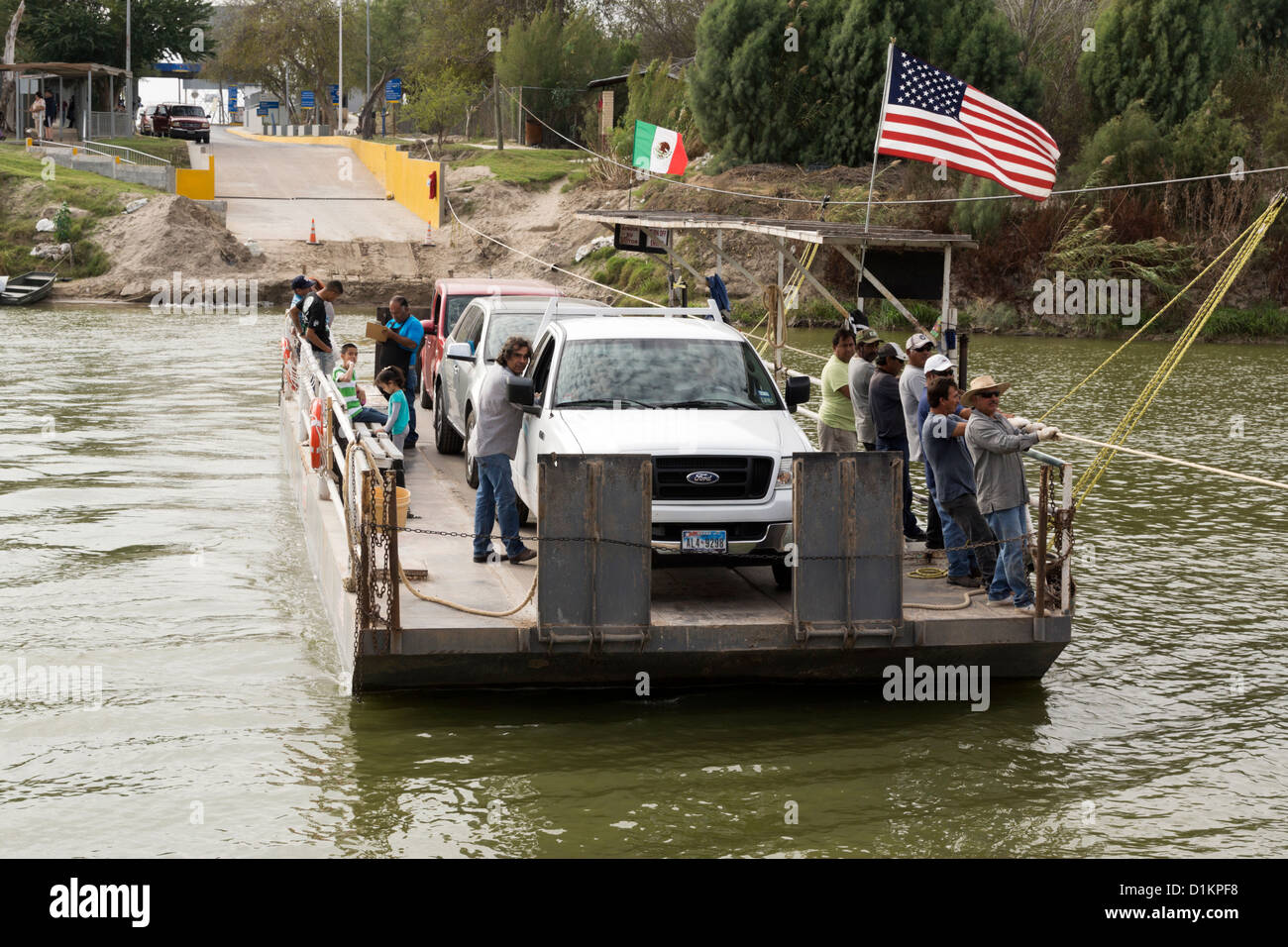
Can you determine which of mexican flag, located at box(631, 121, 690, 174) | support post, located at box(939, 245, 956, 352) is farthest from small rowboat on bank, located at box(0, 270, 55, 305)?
support post, located at box(939, 245, 956, 352)

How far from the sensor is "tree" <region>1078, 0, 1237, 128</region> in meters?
42.8

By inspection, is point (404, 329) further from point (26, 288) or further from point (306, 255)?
point (306, 255)

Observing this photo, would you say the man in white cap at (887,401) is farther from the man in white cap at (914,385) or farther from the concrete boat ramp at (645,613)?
the concrete boat ramp at (645,613)

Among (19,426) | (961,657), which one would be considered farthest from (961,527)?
(19,426)

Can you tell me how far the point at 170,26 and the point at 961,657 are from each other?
224ft

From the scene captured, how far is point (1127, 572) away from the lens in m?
14.1

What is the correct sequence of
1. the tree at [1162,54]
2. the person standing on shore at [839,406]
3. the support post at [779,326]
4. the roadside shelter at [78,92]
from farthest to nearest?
1. the roadside shelter at [78,92]
2. the tree at [1162,54]
3. the support post at [779,326]
4. the person standing on shore at [839,406]

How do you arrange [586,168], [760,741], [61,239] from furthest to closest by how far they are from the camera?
[586,168]
[61,239]
[760,741]

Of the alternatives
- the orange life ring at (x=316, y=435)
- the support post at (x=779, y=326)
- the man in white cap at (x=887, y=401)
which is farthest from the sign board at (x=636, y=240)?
the man in white cap at (x=887, y=401)

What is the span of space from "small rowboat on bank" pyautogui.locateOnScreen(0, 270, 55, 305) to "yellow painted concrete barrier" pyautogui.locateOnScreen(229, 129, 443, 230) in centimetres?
1347

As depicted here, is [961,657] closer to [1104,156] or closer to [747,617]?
[747,617]

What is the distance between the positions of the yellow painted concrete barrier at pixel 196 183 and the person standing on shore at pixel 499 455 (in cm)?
4375

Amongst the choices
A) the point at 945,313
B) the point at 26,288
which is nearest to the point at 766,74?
the point at 26,288

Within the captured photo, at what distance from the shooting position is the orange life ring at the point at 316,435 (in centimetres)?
1425
